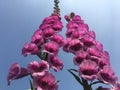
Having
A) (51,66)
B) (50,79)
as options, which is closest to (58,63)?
(51,66)

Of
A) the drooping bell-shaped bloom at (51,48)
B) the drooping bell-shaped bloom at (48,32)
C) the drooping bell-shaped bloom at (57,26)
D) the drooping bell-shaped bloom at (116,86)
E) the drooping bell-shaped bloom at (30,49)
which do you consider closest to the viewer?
the drooping bell-shaped bloom at (116,86)

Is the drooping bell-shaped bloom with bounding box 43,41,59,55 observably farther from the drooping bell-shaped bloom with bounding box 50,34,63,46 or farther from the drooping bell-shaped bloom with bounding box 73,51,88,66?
the drooping bell-shaped bloom with bounding box 73,51,88,66

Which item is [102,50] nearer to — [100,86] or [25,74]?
[100,86]

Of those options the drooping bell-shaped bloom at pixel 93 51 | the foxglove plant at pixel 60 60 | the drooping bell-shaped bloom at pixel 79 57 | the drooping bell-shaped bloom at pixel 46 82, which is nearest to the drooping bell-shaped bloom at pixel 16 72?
the foxglove plant at pixel 60 60

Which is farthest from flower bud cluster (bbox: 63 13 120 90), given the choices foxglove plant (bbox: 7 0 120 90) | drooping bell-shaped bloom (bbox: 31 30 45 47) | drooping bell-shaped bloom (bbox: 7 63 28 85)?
drooping bell-shaped bloom (bbox: 7 63 28 85)

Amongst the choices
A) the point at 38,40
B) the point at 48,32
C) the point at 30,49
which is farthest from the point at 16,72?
the point at 48,32

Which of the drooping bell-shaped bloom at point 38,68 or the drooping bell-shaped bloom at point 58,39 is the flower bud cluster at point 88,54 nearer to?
the drooping bell-shaped bloom at point 58,39
